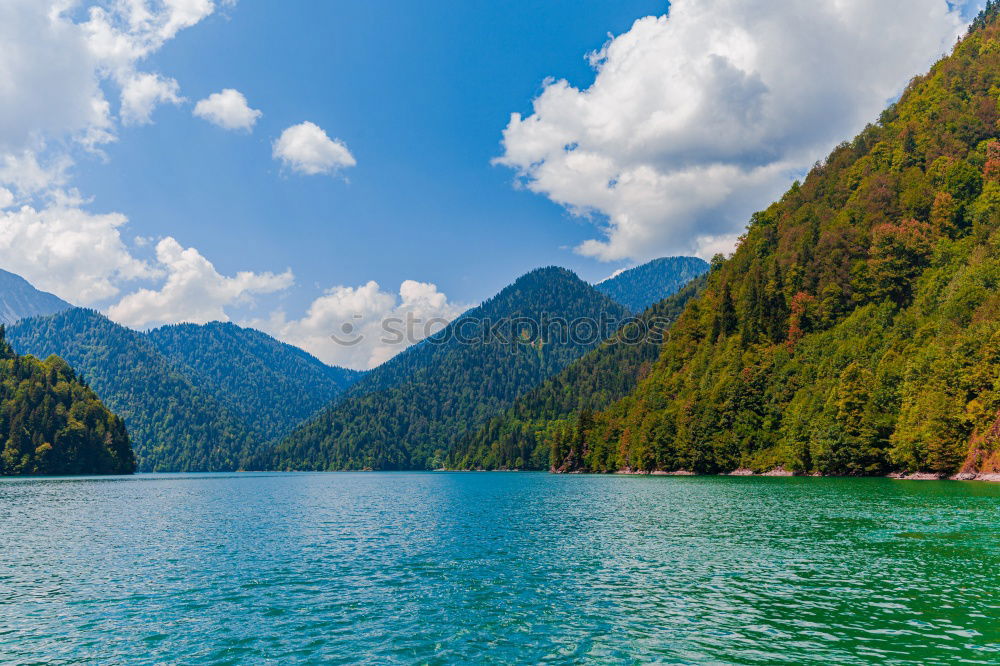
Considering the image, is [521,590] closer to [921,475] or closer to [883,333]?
[921,475]

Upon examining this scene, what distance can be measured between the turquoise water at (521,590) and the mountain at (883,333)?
57612mm

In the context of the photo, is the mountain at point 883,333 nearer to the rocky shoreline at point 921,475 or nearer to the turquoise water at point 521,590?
the rocky shoreline at point 921,475

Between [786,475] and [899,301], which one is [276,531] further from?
[899,301]

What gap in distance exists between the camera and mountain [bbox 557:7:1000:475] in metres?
113

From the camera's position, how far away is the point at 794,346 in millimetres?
177750

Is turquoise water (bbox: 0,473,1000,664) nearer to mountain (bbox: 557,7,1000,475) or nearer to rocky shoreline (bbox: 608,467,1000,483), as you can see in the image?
rocky shoreline (bbox: 608,467,1000,483)

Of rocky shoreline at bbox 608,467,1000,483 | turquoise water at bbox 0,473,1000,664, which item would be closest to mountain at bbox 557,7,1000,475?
rocky shoreline at bbox 608,467,1000,483

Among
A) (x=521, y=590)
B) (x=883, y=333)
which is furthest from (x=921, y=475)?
(x=521, y=590)

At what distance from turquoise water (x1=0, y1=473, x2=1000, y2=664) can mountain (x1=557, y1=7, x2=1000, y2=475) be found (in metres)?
57.6

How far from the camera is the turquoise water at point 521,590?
23.9 metres

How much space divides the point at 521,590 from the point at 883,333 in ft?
486

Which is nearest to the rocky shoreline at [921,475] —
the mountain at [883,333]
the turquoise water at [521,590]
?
the mountain at [883,333]

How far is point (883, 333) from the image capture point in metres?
150

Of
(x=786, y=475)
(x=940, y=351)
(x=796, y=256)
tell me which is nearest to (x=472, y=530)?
(x=940, y=351)
